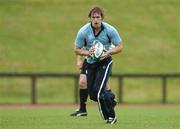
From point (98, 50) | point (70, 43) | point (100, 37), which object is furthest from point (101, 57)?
point (70, 43)

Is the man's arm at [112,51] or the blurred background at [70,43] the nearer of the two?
the man's arm at [112,51]

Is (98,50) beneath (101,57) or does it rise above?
above

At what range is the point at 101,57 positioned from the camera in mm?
13812

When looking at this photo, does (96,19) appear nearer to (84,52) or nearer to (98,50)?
(98,50)

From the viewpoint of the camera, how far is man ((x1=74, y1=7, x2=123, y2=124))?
13711 mm

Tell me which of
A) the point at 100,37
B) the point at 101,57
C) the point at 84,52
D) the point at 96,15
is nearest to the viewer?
the point at 96,15

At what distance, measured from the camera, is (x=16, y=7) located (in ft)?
144

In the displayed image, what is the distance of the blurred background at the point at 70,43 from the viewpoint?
34375 millimetres

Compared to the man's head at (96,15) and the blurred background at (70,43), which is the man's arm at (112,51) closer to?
the man's head at (96,15)

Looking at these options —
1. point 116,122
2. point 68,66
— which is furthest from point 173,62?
point 116,122

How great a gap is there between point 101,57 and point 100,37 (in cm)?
40

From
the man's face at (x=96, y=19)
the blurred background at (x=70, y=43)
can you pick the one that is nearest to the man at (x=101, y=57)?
the man's face at (x=96, y=19)

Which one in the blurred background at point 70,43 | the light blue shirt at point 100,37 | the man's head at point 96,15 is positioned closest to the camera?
the man's head at point 96,15

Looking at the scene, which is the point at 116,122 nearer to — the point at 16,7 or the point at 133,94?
the point at 133,94
